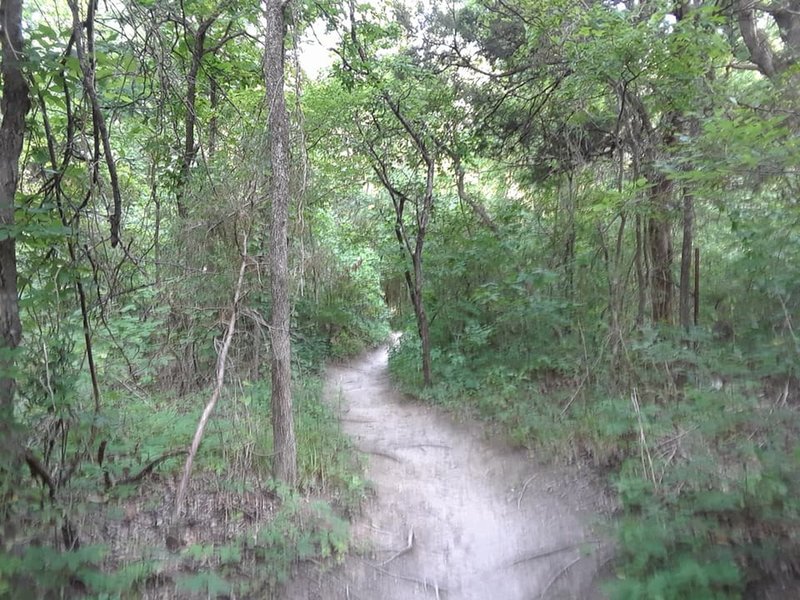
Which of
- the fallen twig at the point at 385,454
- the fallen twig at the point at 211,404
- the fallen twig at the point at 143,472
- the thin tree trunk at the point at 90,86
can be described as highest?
the thin tree trunk at the point at 90,86

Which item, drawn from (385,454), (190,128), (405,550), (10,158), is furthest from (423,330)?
(10,158)

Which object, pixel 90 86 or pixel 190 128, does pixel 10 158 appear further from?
pixel 190 128

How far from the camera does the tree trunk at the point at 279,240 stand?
5.00 m

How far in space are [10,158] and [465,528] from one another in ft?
15.3

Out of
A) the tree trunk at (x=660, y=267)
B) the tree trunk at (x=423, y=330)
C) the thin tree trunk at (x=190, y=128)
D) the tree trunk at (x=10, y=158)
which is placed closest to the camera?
the tree trunk at (x=10, y=158)

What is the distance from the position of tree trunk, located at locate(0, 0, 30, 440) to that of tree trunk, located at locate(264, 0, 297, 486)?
1996 millimetres

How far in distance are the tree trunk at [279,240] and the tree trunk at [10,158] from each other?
200 cm

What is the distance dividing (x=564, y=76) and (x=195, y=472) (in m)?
7.10

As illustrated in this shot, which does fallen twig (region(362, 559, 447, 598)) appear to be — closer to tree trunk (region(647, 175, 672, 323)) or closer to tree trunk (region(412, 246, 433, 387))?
tree trunk (region(647, 175, 672, 323))

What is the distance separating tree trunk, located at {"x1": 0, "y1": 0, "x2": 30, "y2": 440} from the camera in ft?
10.7

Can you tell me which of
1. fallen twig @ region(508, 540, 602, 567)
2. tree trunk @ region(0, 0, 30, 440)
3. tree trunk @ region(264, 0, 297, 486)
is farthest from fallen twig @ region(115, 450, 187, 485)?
fallen twig @ region(508, 540, 602, 567)

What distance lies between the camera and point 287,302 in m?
5.10

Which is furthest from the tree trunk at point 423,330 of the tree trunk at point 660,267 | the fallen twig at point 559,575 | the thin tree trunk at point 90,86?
the thin tree trunk at point 90,86

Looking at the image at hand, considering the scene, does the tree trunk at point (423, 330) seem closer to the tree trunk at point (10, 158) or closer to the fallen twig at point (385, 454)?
the fallen twig at point (385, 454)
